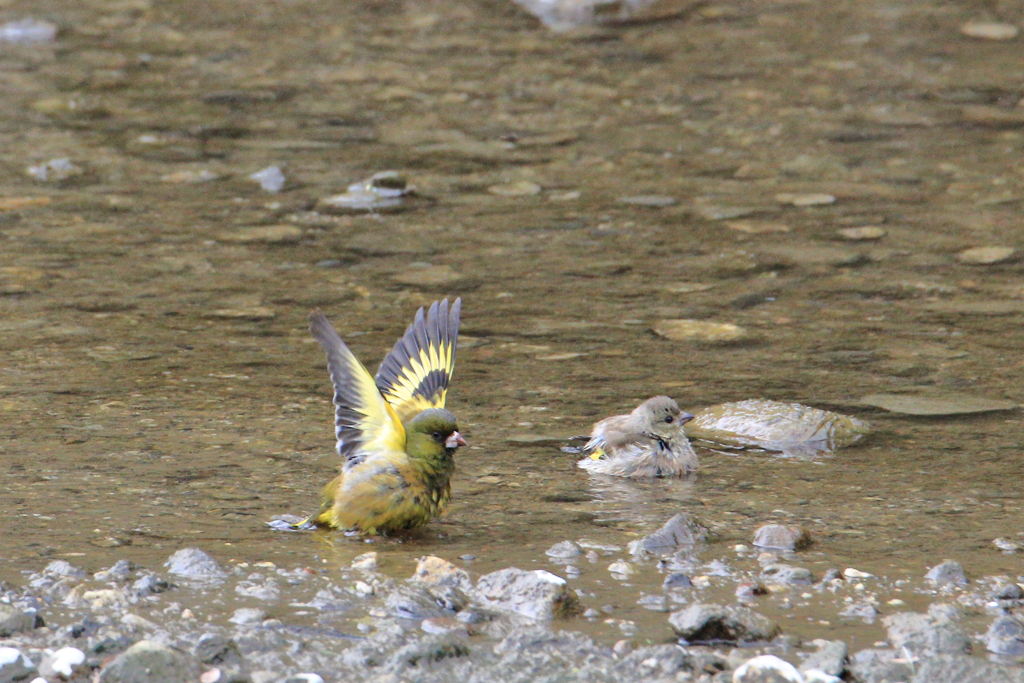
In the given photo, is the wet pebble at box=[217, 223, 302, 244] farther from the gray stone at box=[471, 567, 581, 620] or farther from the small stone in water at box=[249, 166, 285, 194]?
the gray stone at box=[471, 567, 581, 620]

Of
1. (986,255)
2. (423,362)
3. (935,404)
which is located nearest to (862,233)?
(986,255)

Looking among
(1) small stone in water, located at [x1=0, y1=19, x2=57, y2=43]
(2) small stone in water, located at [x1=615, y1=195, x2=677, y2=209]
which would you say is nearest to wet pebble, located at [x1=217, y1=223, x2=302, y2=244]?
(2) small stone in water, located at [x1=615, y1=195, x2=677, y2=209]

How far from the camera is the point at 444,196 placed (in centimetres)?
953

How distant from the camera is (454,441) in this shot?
490 cm

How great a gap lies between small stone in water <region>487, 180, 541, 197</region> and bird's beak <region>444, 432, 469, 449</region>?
484 cm

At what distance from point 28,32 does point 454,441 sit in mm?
10840

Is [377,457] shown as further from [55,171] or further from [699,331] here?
[55,171]

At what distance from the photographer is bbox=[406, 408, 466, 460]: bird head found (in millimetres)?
4898

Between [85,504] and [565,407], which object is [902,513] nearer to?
[565,407]

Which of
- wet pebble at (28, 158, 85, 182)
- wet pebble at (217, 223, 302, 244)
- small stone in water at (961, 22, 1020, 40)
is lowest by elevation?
wet pebble at (217, 223, 302, 244)

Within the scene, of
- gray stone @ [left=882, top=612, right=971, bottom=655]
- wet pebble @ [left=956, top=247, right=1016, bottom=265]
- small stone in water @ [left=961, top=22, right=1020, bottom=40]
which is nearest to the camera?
gray stone @ [left=882, top=612, right=971, bottom=655]

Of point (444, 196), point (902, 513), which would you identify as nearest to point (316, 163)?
point (444, 196)

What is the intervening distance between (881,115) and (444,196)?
4.06m

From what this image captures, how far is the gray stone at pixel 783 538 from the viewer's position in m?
4.52
